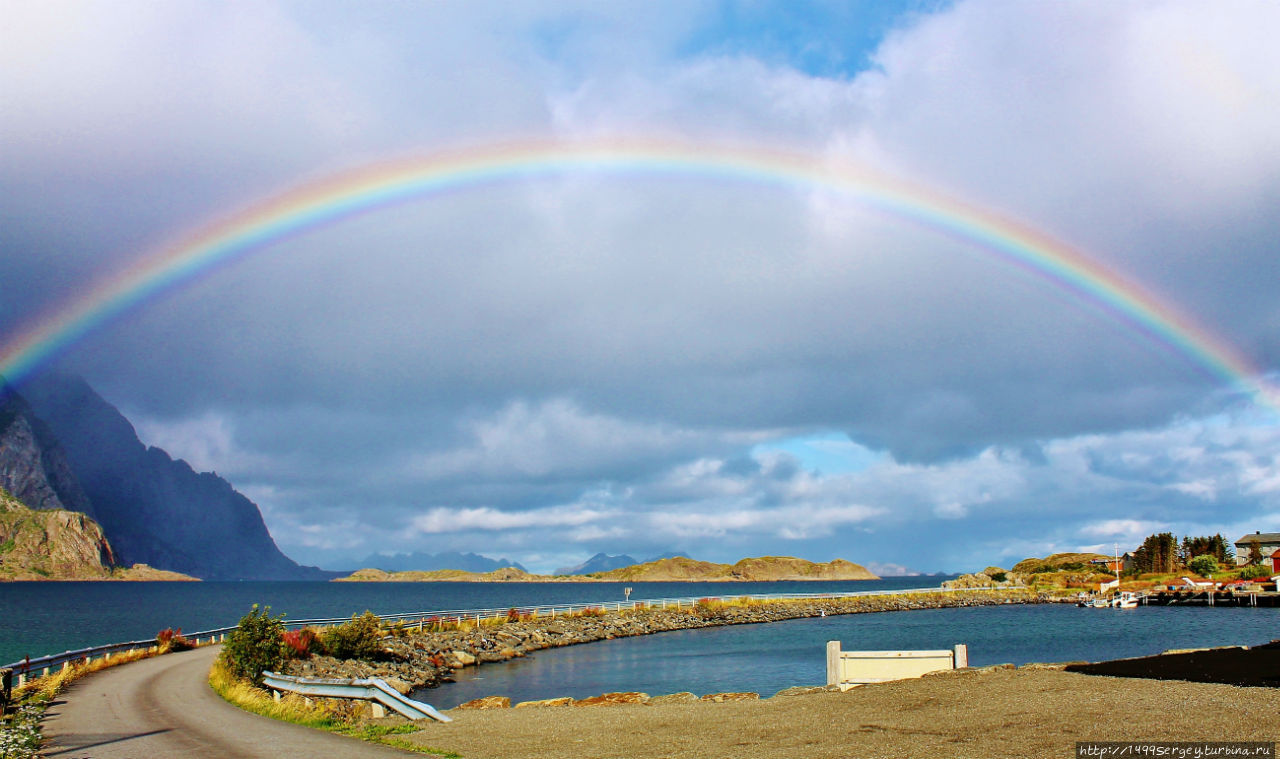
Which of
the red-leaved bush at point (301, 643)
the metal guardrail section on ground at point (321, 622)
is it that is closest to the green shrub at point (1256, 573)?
the metal guardrail section on ground at point (321, 622)

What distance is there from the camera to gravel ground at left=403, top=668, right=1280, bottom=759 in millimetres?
→ 12570

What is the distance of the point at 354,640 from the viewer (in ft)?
126

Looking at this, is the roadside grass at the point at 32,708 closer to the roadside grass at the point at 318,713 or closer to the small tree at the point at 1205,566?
the roadside grass at the point at 318,713

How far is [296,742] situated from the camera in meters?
15.7

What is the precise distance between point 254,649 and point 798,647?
3571 centimetres

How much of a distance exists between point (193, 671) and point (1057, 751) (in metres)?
28.4

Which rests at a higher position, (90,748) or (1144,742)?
(1144,742)

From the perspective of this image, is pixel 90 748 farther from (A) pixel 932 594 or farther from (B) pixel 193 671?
(A) pixel 932 594

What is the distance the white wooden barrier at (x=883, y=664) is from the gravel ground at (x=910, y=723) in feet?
4.29

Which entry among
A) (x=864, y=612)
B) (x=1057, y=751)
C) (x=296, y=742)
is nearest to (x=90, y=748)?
(x=296, y=742)

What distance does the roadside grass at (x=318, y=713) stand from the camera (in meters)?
16.0

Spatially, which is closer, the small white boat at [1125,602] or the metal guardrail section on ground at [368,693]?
the metal guardrail section on ground at [368,693]

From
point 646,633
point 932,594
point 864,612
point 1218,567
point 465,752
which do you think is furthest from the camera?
point 1218,567

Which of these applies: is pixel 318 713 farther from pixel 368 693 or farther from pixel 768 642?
pixel 768 642
